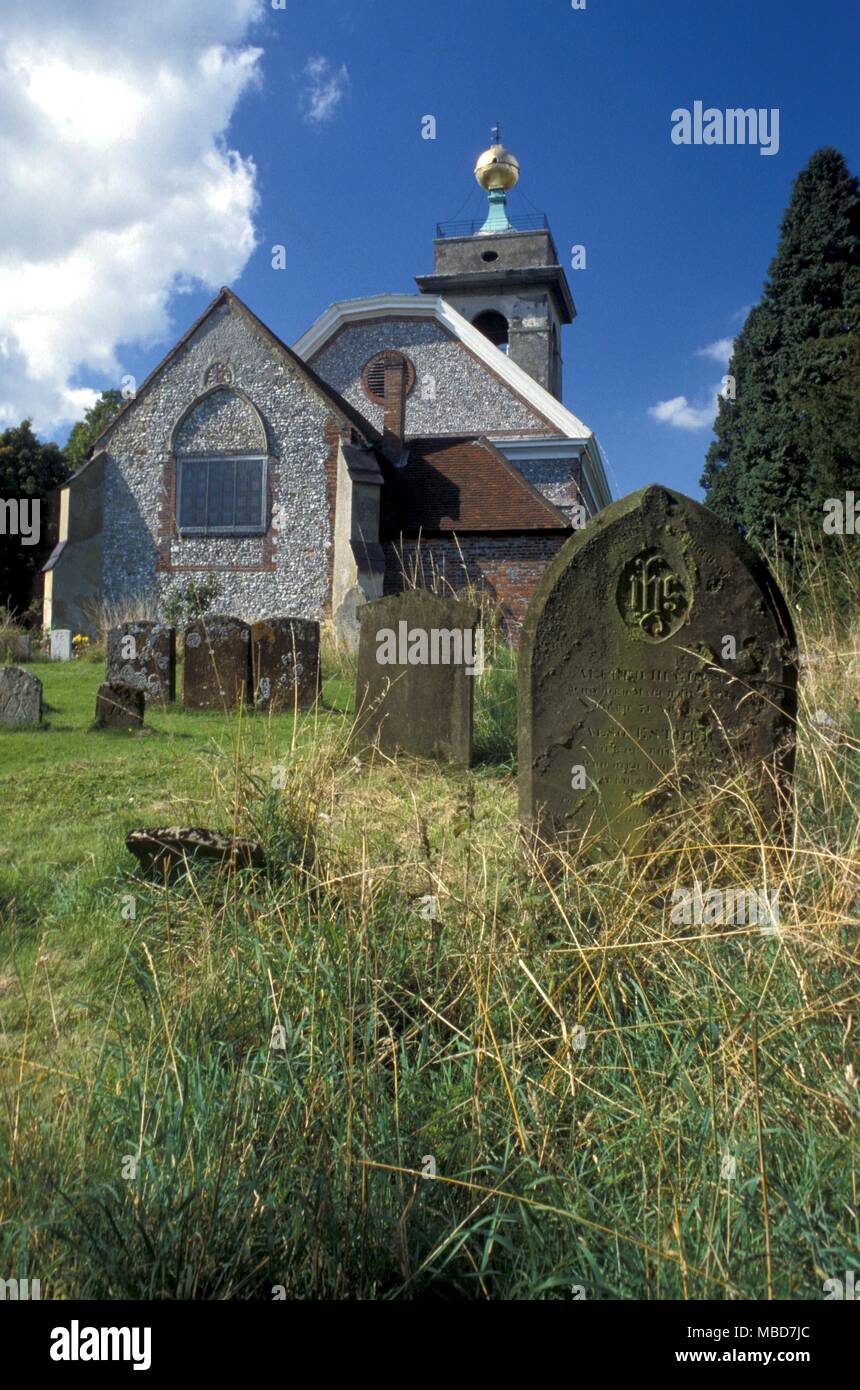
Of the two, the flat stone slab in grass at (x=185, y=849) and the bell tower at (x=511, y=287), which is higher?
the bell tower at (x=511, y=287)

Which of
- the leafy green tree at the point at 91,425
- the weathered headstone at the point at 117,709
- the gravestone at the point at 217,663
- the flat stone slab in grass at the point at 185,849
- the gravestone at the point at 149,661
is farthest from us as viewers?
the leafy green tree at the point at 91,425

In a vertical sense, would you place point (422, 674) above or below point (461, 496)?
below

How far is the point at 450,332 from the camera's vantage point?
82.9 ft

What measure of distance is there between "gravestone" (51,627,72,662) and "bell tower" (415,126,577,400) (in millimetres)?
17824

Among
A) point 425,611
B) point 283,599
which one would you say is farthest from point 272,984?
point 283,599

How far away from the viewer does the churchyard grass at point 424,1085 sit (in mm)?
1930

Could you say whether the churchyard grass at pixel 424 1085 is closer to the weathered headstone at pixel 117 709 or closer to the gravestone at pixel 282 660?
the weathered headstone at pixel 117 709

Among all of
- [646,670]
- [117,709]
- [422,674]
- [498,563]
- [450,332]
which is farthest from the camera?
[450,332]

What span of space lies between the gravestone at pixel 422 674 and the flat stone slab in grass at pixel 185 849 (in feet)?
9.56

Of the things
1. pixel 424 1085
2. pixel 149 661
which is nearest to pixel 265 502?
pixel 149 661

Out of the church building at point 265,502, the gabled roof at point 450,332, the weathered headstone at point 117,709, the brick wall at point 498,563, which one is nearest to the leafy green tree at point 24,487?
the church building at point 265,502

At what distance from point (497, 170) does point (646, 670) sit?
121 ft

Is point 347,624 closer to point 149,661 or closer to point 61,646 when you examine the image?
point 61,646
